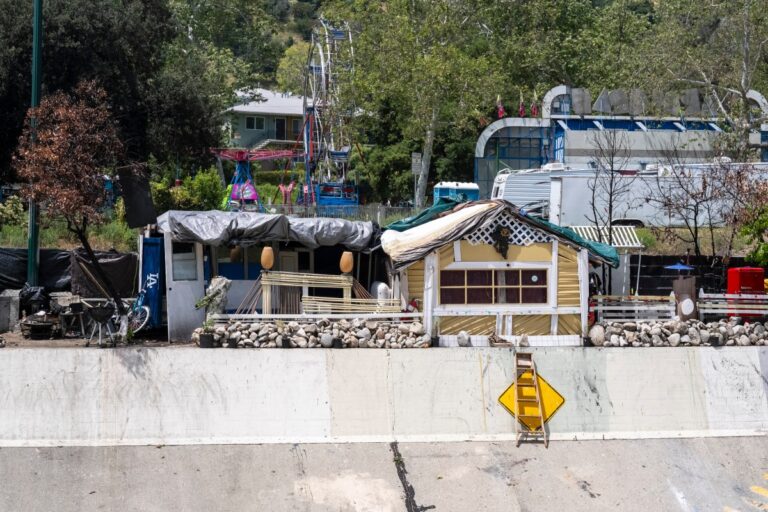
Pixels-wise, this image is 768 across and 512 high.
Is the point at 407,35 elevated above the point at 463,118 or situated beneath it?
elevated above

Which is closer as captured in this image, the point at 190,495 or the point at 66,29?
the point at 190,495

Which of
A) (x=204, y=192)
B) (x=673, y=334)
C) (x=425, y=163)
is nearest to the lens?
(x=673, y=334)

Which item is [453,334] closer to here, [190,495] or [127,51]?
[190,495]

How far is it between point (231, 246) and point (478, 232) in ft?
17.4

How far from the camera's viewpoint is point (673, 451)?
14203 millimetres

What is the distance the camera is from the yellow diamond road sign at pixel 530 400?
14.5 metres

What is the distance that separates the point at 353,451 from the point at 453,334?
352cm

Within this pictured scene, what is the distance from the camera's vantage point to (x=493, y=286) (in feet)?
54.4

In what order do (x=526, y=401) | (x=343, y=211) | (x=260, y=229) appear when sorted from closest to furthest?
(x=526, y=401), (x=260, y=229), (x=343, y=211)

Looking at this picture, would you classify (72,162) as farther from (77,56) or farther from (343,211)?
(343,211)

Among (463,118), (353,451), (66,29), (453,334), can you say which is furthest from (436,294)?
Answer: (463,118)

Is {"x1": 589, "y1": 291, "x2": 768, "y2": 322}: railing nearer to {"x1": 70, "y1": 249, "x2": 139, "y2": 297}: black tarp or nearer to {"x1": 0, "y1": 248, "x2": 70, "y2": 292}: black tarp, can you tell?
{"x1": 70, "y1": 249, "x2": 139, "y2": 297}: black tarp

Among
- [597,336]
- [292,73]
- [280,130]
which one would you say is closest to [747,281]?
[597,336]

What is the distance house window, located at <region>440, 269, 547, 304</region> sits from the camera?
16547mm
